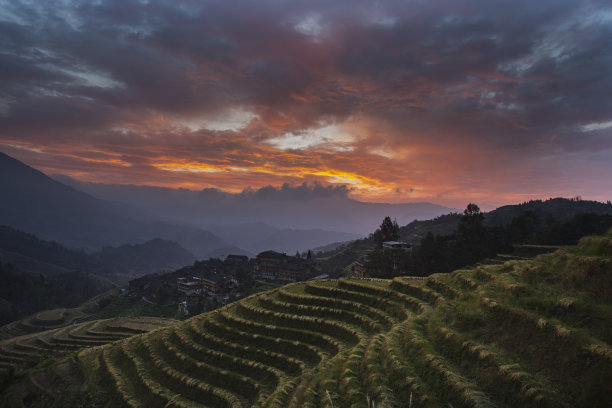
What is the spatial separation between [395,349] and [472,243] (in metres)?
45.3

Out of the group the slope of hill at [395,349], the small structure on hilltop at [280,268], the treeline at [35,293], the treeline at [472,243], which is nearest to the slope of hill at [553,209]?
the treeline at [472,243]

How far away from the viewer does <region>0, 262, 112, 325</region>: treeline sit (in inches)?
4528

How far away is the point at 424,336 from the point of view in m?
13.4

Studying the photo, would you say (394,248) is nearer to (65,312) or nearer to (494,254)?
(494,254)

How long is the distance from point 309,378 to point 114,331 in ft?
154

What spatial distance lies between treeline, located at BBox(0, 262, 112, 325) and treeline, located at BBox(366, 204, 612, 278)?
13165 centimetres

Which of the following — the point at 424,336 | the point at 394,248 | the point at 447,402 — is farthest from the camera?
the point at 394,248


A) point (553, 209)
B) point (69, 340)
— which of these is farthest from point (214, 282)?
point (553, 209)

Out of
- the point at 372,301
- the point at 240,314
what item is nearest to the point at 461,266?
the point at 372,301

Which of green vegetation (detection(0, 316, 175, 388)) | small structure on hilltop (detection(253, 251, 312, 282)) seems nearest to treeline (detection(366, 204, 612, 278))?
small structure on hilltop (detection(253, 251, 312, 282))

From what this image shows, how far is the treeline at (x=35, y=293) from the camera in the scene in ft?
377

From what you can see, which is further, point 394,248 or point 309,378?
point 394,248

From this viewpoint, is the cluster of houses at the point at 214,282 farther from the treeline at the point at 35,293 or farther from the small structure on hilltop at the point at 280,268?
the treeline at the point at 35,293

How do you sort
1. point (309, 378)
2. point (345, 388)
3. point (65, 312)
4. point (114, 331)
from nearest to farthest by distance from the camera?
point (345, 388) → point (309, 378) → point (114, 331) → point (65, 312)
